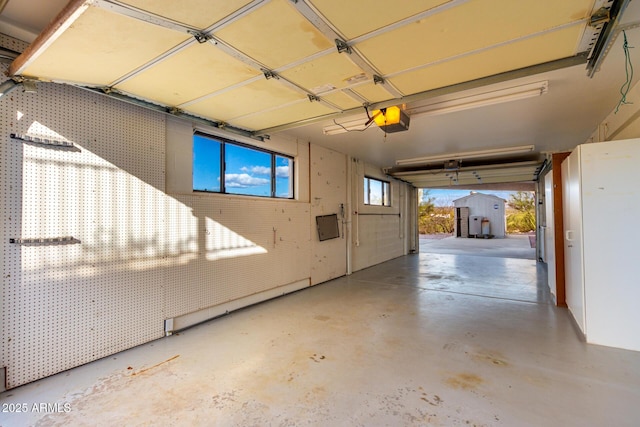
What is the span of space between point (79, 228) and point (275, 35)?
7.17 ft

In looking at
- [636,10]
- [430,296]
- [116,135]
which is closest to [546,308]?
[430,296]

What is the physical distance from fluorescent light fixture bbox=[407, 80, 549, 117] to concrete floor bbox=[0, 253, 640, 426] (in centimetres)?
235

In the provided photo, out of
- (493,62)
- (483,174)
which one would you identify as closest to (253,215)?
(493,62)

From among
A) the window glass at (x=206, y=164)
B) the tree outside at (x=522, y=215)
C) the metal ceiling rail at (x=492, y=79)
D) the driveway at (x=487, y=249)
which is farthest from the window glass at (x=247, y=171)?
the tree outside at (x=522, y=215)

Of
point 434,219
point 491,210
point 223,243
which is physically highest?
point 491,210

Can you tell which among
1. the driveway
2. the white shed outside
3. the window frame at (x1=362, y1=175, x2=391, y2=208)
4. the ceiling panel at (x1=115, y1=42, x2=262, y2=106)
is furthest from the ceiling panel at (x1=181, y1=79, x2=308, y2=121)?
the white shed outside

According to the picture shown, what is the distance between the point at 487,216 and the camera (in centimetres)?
1655

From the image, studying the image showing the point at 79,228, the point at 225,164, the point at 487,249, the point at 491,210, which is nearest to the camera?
the point at 79,228

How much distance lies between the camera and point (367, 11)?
4.64 ft

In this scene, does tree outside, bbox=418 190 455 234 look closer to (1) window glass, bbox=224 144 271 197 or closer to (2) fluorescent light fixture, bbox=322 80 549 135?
(1) window glass, bbox=224 144 271 197

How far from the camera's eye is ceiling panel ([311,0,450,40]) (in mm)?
1354

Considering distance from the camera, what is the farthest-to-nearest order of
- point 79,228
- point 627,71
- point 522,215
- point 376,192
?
point 522,215 < point 376,192 < point 627,71 < point 79,228

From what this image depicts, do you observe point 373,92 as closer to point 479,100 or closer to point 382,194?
point 479,100

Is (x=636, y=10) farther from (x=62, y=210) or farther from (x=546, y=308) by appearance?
(x=62, y=210)
